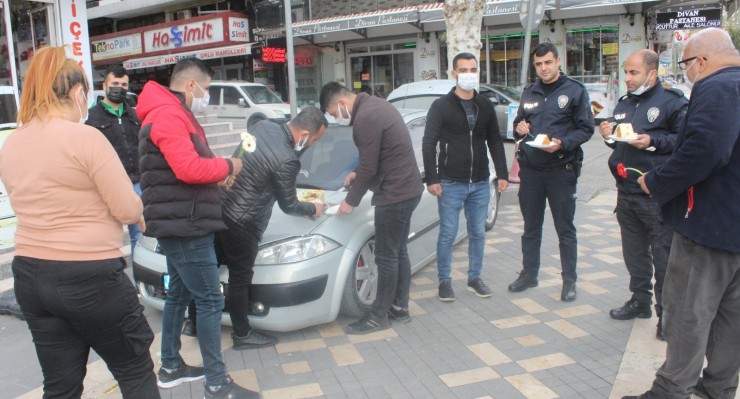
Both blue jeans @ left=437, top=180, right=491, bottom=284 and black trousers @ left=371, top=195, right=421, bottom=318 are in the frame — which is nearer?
black trousers @ left=371, top=195, right=421, bottom=318

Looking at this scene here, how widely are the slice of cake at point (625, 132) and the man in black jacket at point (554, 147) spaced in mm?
578

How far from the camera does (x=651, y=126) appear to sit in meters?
3.77

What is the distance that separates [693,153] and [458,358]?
5.93 ft

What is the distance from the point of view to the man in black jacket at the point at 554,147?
4.38 meters

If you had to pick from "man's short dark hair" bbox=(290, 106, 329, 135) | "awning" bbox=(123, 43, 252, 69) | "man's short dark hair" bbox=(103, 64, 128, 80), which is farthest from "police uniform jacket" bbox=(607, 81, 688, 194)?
"awning" bbox=(123, 43, 252, 69)

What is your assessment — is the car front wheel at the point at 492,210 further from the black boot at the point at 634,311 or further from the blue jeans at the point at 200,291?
the blue jeans at the point at 200,291

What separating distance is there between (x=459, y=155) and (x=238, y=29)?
19317mm

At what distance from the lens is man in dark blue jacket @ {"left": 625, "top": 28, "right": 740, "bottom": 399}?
2617 mm

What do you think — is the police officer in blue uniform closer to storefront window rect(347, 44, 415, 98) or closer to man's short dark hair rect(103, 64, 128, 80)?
man's short dark hair rect(103, 64, 128, 80)

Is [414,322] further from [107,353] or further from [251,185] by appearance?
[107,353]

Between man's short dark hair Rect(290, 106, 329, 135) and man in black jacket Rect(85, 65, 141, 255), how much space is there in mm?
1998

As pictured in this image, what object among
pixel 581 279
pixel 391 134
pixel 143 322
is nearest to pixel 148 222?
pixel 143 322

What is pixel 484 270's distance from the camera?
5.40 m

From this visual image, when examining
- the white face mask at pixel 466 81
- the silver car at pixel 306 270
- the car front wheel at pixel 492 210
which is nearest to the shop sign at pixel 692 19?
the car front wheel at pixel 492 210
